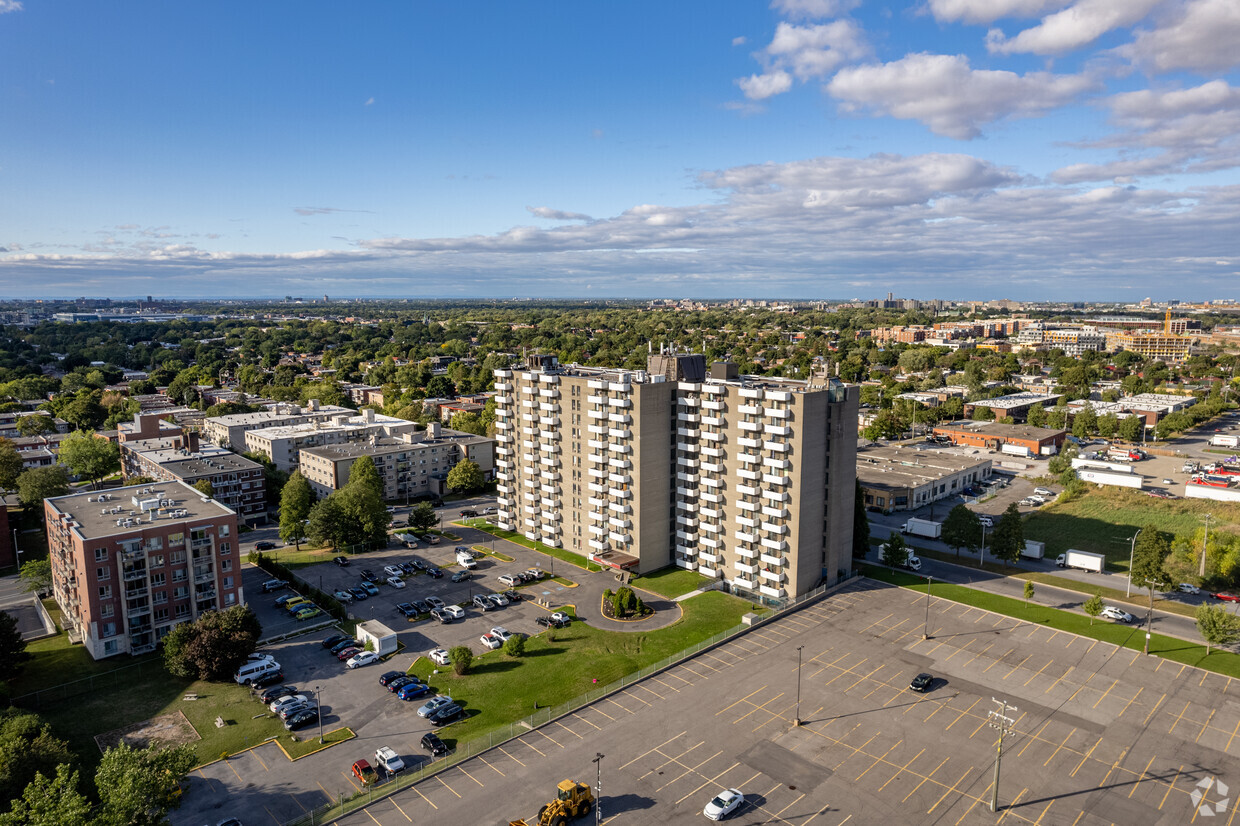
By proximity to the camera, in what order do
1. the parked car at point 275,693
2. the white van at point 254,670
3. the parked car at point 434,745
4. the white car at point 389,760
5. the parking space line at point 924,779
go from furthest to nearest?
the white van at point 254,670 < the parked car at point 275,693 < the parked car at point 434,745 < the white car at point 389,760 < the parking space line at point 924,779

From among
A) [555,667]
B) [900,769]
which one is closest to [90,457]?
[555,667]

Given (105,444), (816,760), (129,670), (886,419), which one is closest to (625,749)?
(816,760)

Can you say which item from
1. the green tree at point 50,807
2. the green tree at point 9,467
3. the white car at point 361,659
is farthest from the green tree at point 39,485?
the green tree at point 50,807

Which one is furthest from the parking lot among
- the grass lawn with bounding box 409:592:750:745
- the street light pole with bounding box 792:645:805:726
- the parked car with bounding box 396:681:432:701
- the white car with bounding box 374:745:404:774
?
the parked car with bounding box 396:681:432:701

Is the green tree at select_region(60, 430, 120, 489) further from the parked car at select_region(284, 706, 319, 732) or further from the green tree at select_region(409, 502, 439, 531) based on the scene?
the parked car at select_region(284, 706, 319, 732)

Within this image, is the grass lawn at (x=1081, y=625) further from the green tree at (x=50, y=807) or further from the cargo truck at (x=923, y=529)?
the green tree at (x=50, y=807)

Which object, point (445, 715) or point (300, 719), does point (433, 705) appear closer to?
point (445, 715)
